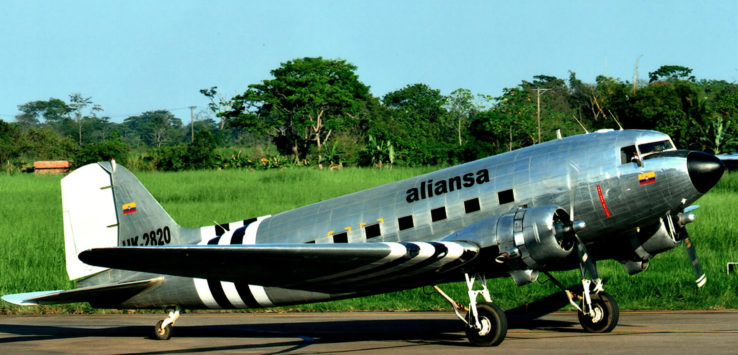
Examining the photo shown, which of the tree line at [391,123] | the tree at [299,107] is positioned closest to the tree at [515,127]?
the tree line at [391,123]

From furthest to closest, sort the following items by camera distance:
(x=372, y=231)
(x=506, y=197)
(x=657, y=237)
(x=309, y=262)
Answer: (x=657, y=237) < (x=372, y=231) < (x=506, y=197) < (x=309, y=262)

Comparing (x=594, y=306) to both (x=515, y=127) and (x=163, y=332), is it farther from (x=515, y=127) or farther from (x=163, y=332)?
(x=515, y=127)

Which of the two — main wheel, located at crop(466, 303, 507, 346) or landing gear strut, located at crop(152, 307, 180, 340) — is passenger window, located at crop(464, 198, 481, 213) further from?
landing gear strut, located at crop(152, 307, 180, 340)

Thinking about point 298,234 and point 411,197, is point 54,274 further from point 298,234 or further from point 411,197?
point 411,197

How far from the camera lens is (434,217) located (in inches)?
682

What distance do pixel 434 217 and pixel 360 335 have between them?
130 inches

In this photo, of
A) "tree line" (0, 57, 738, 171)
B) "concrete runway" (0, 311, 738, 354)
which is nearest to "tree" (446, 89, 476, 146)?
"tree line" (0, 57, 738, 171)

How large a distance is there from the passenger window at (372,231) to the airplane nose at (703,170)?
6.10 meters

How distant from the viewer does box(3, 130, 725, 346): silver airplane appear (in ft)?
50.7

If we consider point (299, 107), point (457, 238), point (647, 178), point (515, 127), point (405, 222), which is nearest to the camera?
point (647, 178)

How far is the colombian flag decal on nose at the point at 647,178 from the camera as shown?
16219 millimetres

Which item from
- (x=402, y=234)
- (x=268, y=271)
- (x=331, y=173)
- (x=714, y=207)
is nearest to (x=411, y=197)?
(x=402, y=234)

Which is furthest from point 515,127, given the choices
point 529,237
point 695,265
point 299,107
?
point 529,237

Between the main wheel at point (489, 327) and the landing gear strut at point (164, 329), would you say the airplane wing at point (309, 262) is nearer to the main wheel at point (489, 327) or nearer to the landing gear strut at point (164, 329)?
the main wheel at point (489, 327)
